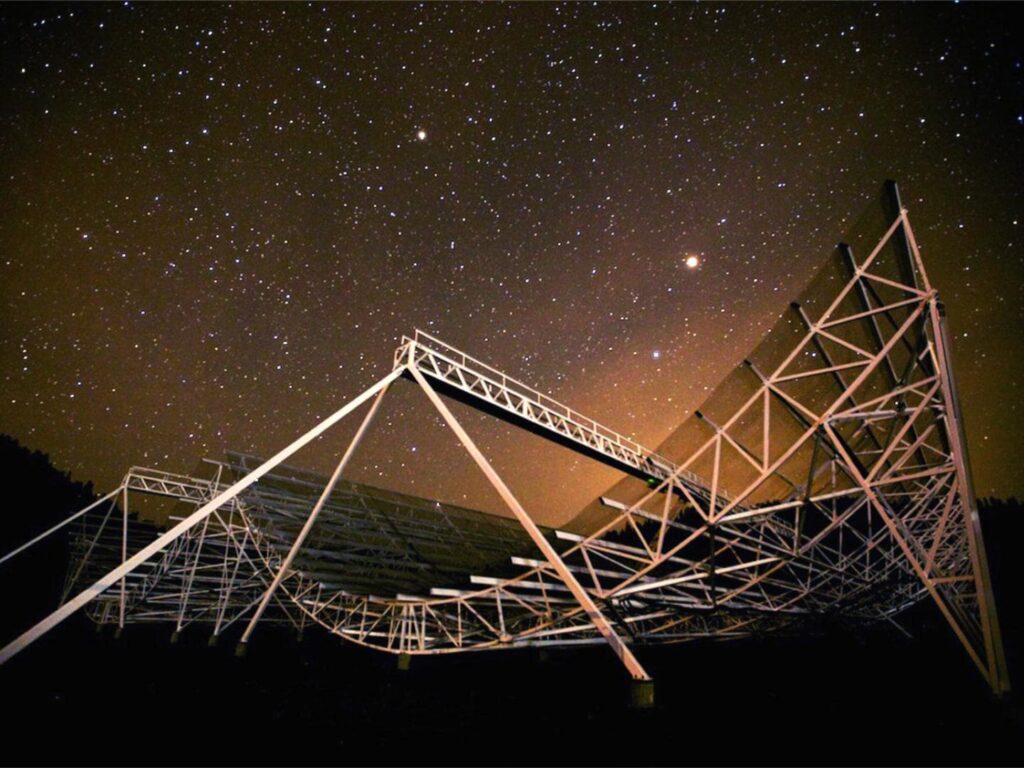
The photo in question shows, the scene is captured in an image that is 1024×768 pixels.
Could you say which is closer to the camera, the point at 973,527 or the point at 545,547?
the point at 973,527

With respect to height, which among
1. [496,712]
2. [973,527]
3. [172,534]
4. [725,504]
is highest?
[725,504]

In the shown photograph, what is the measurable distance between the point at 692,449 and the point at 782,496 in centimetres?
311

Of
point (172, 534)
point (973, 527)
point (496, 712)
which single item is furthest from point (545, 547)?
point (172, 534)

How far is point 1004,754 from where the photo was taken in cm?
481

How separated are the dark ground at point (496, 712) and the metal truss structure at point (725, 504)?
107 cm

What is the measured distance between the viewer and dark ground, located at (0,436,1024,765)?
5.05 m

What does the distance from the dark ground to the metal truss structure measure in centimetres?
107

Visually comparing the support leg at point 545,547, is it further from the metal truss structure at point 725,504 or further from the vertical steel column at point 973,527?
the vertical steel column at point 973,527

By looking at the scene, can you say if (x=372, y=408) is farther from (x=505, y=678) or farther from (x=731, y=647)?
(x=731, y=647)

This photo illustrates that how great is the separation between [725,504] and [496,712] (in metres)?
6.81

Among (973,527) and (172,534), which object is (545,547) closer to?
(973,527)

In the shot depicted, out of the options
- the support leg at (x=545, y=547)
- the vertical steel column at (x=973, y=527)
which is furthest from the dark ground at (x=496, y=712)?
the support leg at (x=545, y=547)

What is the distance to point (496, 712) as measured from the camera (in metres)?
7.77

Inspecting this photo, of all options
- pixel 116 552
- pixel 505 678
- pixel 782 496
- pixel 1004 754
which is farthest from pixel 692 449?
pixel 116 552
